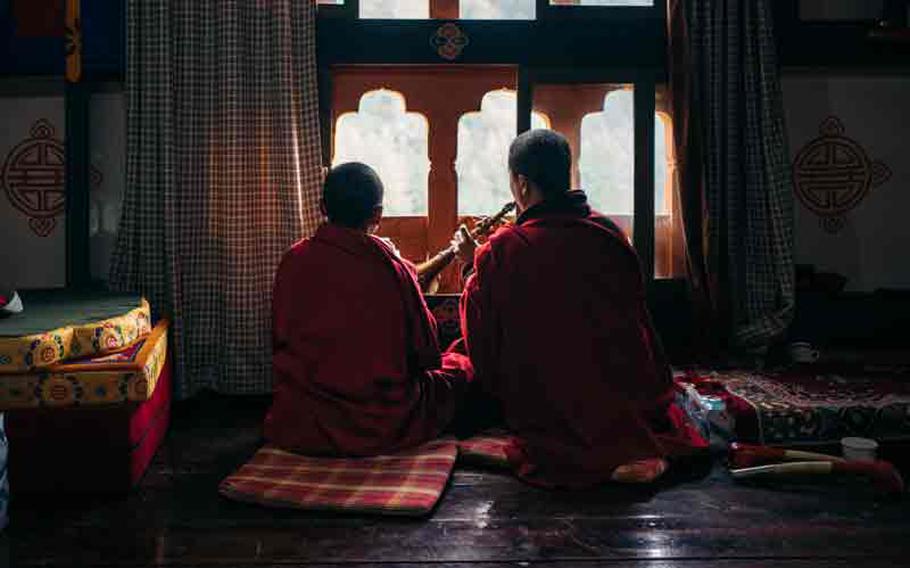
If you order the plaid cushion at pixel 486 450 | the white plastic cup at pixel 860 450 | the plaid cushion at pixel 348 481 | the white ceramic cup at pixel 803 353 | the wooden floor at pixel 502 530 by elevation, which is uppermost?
the white ceramic cup at pixel 803 353

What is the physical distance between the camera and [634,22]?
14.2 ft

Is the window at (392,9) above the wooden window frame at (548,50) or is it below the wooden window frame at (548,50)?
above

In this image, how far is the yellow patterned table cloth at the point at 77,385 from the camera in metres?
2.82

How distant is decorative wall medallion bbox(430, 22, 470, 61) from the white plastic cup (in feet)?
8.72

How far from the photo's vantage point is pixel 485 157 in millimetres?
5762

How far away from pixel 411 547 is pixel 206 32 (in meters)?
2.87

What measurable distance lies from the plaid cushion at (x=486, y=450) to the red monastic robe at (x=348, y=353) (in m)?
0.19

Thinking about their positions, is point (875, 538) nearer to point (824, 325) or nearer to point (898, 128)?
point (824, 325)

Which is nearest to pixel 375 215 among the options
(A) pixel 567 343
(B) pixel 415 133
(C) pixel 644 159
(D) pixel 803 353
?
(A) pixel 567 343

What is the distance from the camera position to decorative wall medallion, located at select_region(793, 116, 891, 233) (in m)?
4.59

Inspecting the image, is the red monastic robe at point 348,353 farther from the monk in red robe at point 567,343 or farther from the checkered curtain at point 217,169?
the checkered curtain at point 217,169

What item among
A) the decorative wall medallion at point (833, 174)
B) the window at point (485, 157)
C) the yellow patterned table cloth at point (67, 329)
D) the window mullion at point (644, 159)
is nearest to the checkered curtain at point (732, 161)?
the window mullion at point (644, 159)

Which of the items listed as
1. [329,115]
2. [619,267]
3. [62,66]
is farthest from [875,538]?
[62,66]

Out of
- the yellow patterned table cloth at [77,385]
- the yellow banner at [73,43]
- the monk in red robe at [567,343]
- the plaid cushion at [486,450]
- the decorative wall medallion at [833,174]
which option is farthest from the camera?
the decorative wall medallion at [833,174]
